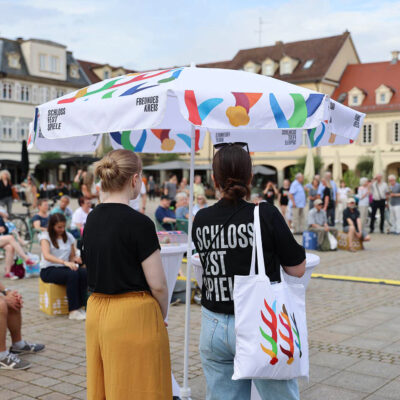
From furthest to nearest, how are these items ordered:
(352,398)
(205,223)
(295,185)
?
(295,185) < (352,398) < (205,223)

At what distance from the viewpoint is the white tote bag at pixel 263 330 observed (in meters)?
2.67

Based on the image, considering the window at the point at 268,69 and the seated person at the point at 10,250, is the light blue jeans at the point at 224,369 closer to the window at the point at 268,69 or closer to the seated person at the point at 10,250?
the seated person at the point at 10,250

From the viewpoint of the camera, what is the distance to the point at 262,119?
3520 mm

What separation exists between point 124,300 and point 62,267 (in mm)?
4405

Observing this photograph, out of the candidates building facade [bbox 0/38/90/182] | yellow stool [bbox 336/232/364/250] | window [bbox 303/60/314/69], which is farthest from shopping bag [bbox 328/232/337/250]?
window [bbox 303/60/314/69]

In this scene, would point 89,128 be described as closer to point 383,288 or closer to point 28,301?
point 28,301

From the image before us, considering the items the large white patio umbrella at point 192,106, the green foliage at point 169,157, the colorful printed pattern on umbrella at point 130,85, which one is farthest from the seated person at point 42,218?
the green foliage at point 169,157

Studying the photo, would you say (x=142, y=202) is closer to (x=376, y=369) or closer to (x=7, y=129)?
(x=376, y=369)

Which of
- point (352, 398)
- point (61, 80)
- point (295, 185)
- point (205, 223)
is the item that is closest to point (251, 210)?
point (205, 223)

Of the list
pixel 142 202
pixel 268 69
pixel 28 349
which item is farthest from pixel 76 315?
pixel 268 69

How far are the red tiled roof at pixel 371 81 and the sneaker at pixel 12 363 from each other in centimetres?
4557

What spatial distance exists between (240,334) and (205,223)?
56 centimetres

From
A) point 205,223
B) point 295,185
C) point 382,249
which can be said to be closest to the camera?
Result: point 205,223

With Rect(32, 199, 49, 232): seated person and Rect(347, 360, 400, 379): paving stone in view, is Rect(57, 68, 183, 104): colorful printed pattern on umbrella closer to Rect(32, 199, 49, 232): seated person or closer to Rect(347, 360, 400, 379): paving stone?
Rect(347, 360, 400, 379): paving stone
